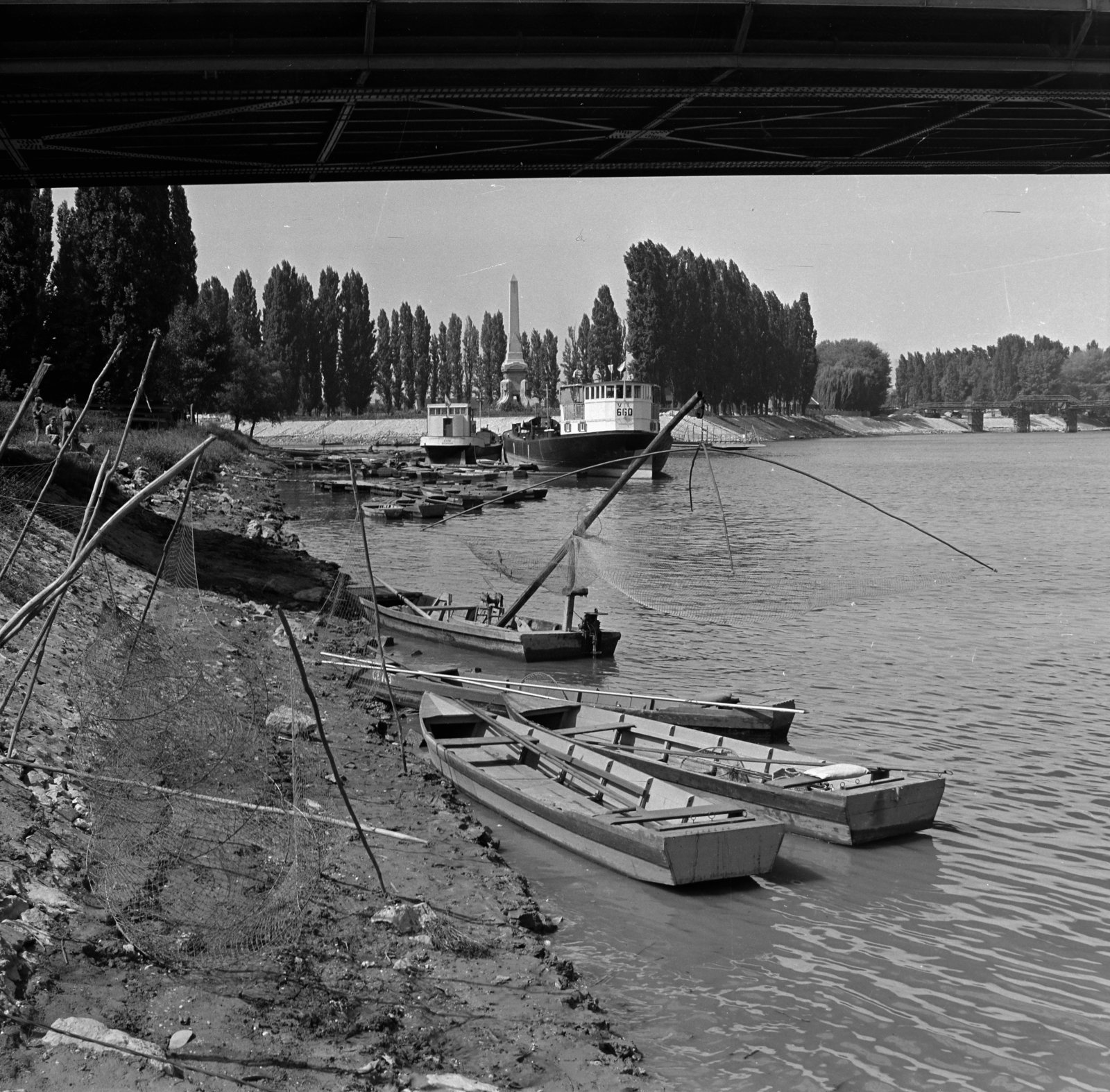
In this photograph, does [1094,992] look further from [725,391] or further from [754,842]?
[725,391]

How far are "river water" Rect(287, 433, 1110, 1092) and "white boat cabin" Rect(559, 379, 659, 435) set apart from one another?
35.5 metres

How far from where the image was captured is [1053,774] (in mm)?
13648

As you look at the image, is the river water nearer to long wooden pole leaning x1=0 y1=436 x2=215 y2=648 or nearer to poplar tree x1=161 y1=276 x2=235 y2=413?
long wooden pole leaning x1=0 y1=436 x2=215 y2=648

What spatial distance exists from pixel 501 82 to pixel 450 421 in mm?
68916

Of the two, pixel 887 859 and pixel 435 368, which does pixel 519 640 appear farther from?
pixel 435 368

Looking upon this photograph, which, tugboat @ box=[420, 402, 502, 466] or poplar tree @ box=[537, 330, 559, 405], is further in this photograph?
poplar tree @ box=[537, 330, 559, 405]

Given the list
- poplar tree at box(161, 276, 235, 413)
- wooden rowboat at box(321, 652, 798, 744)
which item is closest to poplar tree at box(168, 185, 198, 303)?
poplar tree at box(161, 276, 235, 413)

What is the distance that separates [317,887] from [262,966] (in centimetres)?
115

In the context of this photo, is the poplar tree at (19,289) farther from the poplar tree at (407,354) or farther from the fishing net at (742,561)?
the poplar tree at (407,354)

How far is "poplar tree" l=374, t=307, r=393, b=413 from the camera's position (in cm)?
12100

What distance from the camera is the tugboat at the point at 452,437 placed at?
84.5 metres

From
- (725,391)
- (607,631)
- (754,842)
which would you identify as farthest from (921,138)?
(725,391)

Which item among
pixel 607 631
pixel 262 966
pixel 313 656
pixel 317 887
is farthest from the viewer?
pixel 607 631

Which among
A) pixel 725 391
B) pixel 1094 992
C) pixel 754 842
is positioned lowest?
pixel 1094 992
